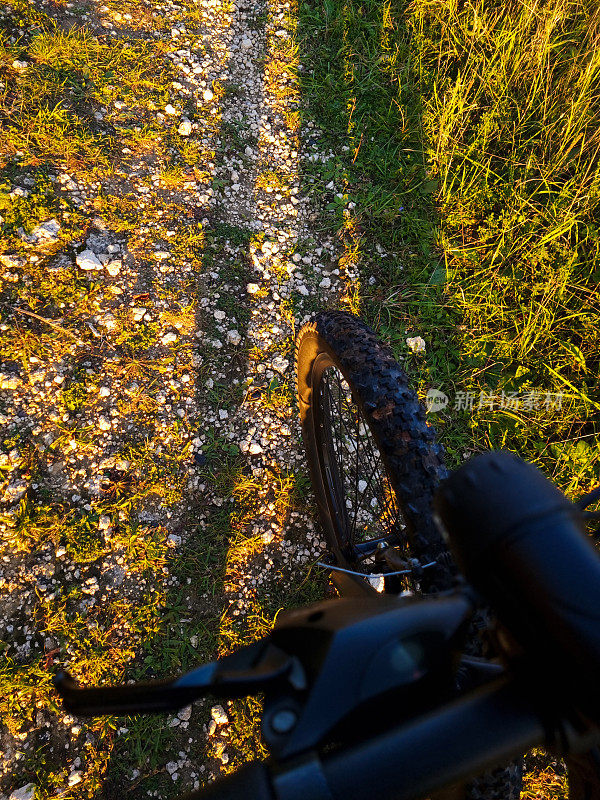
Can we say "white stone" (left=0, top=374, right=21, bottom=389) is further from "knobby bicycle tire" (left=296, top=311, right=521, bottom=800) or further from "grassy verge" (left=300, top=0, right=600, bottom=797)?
"grassy verge" (left=300, top=0, right=600, bottom=797)

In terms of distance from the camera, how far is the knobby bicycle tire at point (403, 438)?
1.37 m

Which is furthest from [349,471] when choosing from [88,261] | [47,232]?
[47,232]

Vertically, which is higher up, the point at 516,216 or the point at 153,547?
the point at 516,216

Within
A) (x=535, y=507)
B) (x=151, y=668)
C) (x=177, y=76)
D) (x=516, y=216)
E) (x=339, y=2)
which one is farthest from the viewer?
(x=339, y=2)

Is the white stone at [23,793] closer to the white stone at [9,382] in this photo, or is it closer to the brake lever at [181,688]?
the white stone at [9,382]

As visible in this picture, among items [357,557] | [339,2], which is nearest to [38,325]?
[357,557]

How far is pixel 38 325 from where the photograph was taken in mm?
2758

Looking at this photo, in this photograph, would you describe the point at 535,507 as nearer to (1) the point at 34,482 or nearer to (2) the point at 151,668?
(2) the point at 151,668

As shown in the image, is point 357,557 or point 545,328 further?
point 545,328

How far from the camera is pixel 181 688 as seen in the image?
2.22 feet

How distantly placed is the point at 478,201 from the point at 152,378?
2.24 meters

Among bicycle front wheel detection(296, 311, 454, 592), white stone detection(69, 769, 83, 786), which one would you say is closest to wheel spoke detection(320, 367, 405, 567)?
bicycle front wheel detection(296, 311, 454, 592)

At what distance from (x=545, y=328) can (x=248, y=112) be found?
2.40 m

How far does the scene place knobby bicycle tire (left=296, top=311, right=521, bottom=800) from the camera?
137cm
